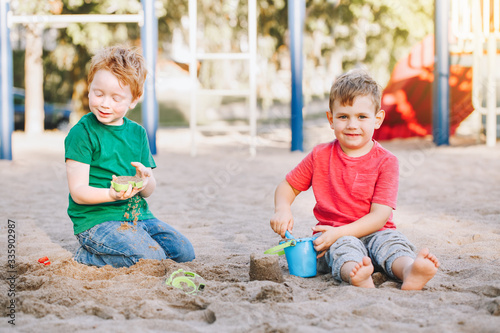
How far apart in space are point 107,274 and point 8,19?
5498 millimetres

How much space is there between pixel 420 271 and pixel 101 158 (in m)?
1.46

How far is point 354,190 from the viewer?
2.56 m

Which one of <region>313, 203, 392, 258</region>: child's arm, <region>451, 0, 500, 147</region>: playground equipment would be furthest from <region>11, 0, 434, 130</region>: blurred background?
<region>313, 203, 392, 258</region>: child's arm

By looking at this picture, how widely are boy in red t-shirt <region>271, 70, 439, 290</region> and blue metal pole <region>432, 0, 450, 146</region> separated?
19.1ft

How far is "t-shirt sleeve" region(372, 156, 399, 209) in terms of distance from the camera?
8.23 ft

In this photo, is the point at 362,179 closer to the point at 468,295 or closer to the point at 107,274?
the point at 468,295

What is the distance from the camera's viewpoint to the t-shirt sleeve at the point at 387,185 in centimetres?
251

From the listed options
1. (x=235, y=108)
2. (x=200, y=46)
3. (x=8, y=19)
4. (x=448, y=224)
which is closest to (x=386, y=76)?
(x=235, y=108)

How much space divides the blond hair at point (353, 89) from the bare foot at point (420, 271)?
2.35 ft

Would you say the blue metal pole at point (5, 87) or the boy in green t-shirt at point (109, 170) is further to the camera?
the blue metal pole at point (5, 87)

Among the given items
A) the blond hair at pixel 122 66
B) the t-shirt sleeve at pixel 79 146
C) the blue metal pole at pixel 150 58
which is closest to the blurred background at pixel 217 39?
the blue metal pole at pixel 150 58

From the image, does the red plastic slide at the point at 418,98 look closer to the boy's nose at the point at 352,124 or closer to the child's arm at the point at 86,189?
the boy's nose at the point at 352,124

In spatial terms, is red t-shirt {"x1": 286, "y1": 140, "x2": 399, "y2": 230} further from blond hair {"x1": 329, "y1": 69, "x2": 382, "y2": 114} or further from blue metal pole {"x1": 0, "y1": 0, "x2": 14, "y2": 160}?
blue metal pole {"x1": 0, "y1": 0, "x2": 14, "y2": 160}

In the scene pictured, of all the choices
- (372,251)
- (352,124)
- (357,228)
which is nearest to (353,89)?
(352,124)
